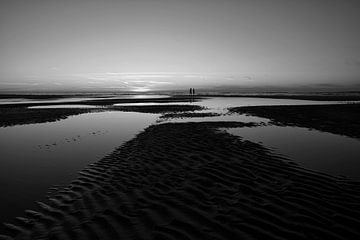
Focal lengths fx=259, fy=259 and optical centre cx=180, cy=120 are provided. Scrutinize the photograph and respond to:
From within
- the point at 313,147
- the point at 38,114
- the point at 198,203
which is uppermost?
the point at 38,114

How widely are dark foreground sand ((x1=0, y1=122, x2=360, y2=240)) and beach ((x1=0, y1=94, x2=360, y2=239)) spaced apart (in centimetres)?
2

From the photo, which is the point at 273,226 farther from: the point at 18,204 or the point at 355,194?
the point at 18,204

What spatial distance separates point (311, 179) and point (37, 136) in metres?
17.7

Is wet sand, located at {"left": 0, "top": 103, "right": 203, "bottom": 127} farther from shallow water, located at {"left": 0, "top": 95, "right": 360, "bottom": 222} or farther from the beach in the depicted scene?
the beach

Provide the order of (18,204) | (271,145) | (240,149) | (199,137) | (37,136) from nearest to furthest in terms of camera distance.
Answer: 1. (18,204)
2. (240,149)
3. (271,145)
4. (199,137)
5. (37,136)

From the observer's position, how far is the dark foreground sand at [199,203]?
18.4ft

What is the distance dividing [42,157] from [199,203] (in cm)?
924

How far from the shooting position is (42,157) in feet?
41.9

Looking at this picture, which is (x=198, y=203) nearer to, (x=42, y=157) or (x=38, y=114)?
(x=42, y=157)

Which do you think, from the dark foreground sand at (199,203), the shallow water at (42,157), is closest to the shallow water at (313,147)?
the dark foreground sand at (199,203)

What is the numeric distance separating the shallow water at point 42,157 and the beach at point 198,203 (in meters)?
0.74

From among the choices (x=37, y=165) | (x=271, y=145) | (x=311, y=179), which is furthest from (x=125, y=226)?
(x=271, y=145)

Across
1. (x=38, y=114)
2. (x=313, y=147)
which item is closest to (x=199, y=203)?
(x=313, y=147)

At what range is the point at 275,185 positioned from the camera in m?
8.34
